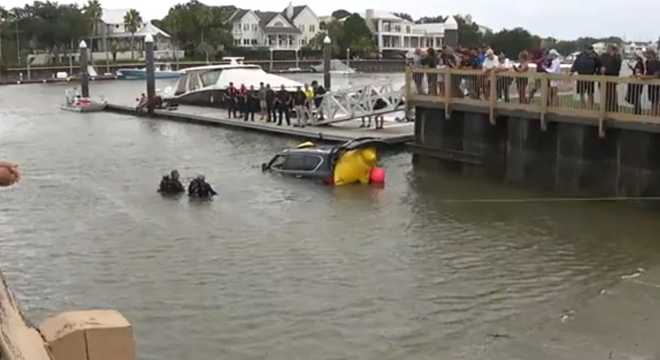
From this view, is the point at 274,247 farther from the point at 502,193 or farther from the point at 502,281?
the point at 502,193

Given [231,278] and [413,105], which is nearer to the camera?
[231,278]

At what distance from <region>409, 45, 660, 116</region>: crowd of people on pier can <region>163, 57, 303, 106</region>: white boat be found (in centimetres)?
1882

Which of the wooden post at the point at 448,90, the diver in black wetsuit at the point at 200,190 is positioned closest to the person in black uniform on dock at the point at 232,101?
the wooden post at the point at 448,90

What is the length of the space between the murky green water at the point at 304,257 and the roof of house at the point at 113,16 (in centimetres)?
13254

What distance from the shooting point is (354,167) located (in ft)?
76.5

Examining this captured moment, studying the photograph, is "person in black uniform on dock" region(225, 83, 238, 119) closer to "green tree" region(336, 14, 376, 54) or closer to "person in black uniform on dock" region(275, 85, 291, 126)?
"person in black uniform on dock" region(275, 85, 291, 126)

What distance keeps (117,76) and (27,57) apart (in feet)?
73.7

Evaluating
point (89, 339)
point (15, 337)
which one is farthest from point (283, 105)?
point (15, 337)

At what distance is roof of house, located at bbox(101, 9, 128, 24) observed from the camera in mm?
153375

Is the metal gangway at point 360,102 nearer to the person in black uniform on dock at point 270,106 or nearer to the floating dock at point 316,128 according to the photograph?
the floating dock at point 316,128

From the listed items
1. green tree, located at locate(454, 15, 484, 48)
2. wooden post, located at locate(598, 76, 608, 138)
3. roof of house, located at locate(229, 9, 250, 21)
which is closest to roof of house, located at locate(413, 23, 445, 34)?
green tree, located at locate(454, 15, 484, 48)

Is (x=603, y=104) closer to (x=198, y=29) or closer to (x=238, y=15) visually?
(x=198, y=29)

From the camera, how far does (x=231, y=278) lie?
1406 cm

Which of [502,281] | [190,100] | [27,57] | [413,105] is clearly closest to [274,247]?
[502,281]
